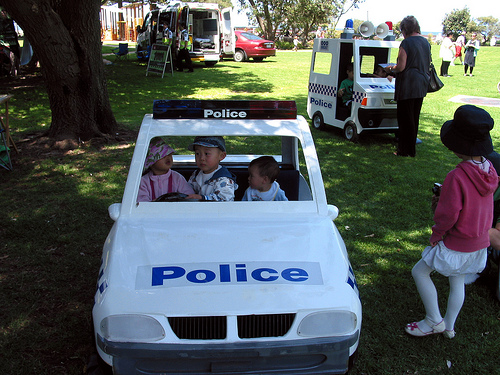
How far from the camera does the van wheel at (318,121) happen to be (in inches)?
370

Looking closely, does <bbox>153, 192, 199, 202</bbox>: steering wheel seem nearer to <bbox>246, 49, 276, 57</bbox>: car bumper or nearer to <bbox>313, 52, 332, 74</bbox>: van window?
<bbox>313, 52, 332, 74</bbox>: van window

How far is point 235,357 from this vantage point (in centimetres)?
224

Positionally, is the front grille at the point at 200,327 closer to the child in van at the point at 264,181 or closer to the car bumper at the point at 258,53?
the child in van at the point at 264,181

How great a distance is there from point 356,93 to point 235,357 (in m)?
6.62

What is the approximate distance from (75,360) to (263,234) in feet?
4.96

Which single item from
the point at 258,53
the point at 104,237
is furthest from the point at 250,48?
the point at 104,237

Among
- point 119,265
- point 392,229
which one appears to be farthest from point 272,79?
point 119,265

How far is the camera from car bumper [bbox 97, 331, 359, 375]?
2.19 meters

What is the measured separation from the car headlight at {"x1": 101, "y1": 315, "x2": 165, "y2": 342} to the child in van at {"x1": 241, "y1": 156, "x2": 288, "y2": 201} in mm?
1358

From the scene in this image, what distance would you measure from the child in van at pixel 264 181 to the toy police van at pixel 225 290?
32cm

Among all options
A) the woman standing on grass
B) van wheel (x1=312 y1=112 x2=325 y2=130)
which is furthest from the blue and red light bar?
van wheel (x1=312 y1=112 x2=325 y2=130)

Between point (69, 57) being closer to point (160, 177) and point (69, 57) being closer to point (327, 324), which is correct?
point (160, 177)

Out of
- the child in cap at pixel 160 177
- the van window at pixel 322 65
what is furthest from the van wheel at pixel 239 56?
the child in cap at pixel 160 177

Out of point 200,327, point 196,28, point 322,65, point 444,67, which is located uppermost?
point 196,28
